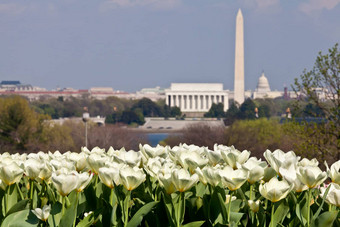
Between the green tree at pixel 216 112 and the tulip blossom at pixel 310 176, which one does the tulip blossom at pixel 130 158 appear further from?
the green tree at pixel 216 112

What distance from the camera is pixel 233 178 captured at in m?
3.01

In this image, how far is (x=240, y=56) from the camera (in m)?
90.4

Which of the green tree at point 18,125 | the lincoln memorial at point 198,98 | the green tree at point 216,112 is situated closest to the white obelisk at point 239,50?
the green tree at point 216,112

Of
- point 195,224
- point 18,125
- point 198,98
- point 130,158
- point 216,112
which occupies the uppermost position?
point 130,158

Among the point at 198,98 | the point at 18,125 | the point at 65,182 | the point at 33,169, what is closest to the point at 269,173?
the point at 65,182

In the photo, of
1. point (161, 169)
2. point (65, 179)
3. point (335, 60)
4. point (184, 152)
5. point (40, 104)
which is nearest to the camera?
point (65, 179)

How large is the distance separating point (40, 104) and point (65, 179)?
338ft

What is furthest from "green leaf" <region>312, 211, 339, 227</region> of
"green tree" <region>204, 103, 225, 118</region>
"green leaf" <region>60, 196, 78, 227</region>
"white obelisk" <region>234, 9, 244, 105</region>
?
"green tree" <region>204, 103, 225, 118</region>

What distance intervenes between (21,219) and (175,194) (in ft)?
2.46

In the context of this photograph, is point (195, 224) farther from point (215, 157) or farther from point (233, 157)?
point (215, 157)

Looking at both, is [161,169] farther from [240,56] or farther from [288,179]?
[240,56]

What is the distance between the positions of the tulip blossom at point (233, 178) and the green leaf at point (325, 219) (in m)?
0.38

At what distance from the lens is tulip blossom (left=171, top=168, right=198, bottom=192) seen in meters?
2.95

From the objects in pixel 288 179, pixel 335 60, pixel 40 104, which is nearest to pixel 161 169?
pixel 288 179
